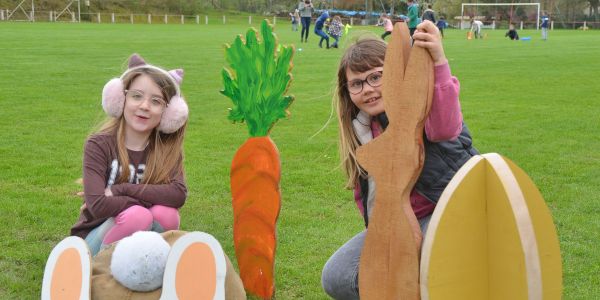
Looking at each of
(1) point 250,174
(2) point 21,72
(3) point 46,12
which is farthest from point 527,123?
(3) point 46,12

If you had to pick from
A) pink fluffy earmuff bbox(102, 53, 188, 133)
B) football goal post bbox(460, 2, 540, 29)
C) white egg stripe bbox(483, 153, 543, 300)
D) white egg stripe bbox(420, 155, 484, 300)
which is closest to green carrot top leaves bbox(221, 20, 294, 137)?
pink fluffy earmuff bbox(102, 53, 188, 133)

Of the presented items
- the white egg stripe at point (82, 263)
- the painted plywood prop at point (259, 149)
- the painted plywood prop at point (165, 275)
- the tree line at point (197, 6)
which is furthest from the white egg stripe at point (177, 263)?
the tree line at point (197, 6)

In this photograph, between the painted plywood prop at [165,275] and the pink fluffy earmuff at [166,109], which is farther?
the pink fluffy earmuff at [166,109]

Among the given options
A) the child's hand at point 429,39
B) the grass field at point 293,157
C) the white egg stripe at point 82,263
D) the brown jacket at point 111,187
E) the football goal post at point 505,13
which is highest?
the football goal post at point 505,13

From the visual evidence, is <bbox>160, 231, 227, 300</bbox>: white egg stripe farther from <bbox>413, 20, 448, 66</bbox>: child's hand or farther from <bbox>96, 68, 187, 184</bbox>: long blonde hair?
<bbox>413, 20, 448, 66</bbox>: child's hand

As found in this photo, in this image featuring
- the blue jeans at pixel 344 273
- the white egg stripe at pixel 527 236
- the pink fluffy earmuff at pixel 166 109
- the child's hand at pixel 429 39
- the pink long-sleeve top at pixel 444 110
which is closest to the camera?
the white egg stripe at pixel 527 236

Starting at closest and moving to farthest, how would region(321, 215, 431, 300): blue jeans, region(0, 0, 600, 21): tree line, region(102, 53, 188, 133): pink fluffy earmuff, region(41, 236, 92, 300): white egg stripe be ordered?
region(41, 236, 92, 300): white egg stripe < region(321, 215, 431, 300): blue jeans < region(102, 53, 188, 133): pink fluffy earmuff < region(0, 0, 600, 21): tree line

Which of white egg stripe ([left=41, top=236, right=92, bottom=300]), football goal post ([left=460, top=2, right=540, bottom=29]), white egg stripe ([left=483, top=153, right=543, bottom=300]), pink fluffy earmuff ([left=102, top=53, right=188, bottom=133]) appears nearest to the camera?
white egg stripe ([left=483, top=153, right=543, bottom=300])

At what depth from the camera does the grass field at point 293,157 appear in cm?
390

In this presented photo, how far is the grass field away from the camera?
12.8 ft

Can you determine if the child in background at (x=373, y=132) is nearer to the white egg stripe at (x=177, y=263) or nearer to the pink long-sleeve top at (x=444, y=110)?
the pink long-sleeve top at (x=444, y=110)

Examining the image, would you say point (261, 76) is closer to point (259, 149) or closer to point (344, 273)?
point (259, 149)

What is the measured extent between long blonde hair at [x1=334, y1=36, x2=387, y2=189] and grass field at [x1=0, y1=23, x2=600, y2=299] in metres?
0.96

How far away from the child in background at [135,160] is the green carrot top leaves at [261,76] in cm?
32
